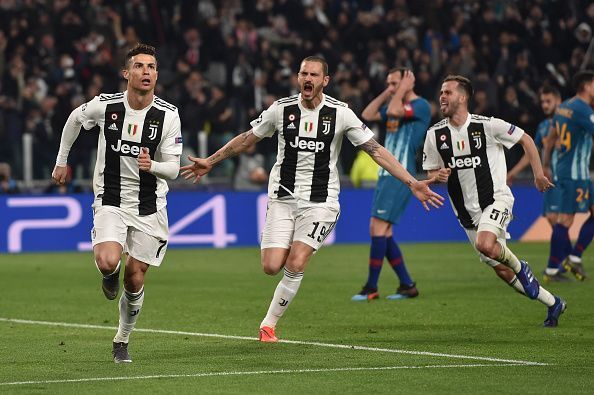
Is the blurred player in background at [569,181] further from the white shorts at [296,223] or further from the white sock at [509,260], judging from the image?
the white shorts at [296,223]

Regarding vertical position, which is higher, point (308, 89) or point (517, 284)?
point (308, 89)

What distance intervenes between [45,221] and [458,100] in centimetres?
1166

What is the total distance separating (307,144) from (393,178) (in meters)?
3.65

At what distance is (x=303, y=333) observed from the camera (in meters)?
11.0

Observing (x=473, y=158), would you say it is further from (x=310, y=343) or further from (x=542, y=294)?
(x=310, y=343)

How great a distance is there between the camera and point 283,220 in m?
10.5

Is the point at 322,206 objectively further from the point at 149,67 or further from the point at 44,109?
the point at 44,109

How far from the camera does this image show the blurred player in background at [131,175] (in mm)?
9219

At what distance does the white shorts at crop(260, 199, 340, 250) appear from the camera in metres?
10.4

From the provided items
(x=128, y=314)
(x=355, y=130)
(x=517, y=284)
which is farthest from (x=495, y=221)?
(x=128, y=314)

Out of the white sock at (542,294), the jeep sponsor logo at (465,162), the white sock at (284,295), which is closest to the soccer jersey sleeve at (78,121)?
the white sock at (284,295)

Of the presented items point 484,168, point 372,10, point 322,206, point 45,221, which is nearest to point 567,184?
point 484,168

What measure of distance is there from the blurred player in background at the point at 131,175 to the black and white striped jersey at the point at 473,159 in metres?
3.06

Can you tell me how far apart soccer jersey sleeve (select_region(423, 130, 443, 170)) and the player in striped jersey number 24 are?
3.27ft
